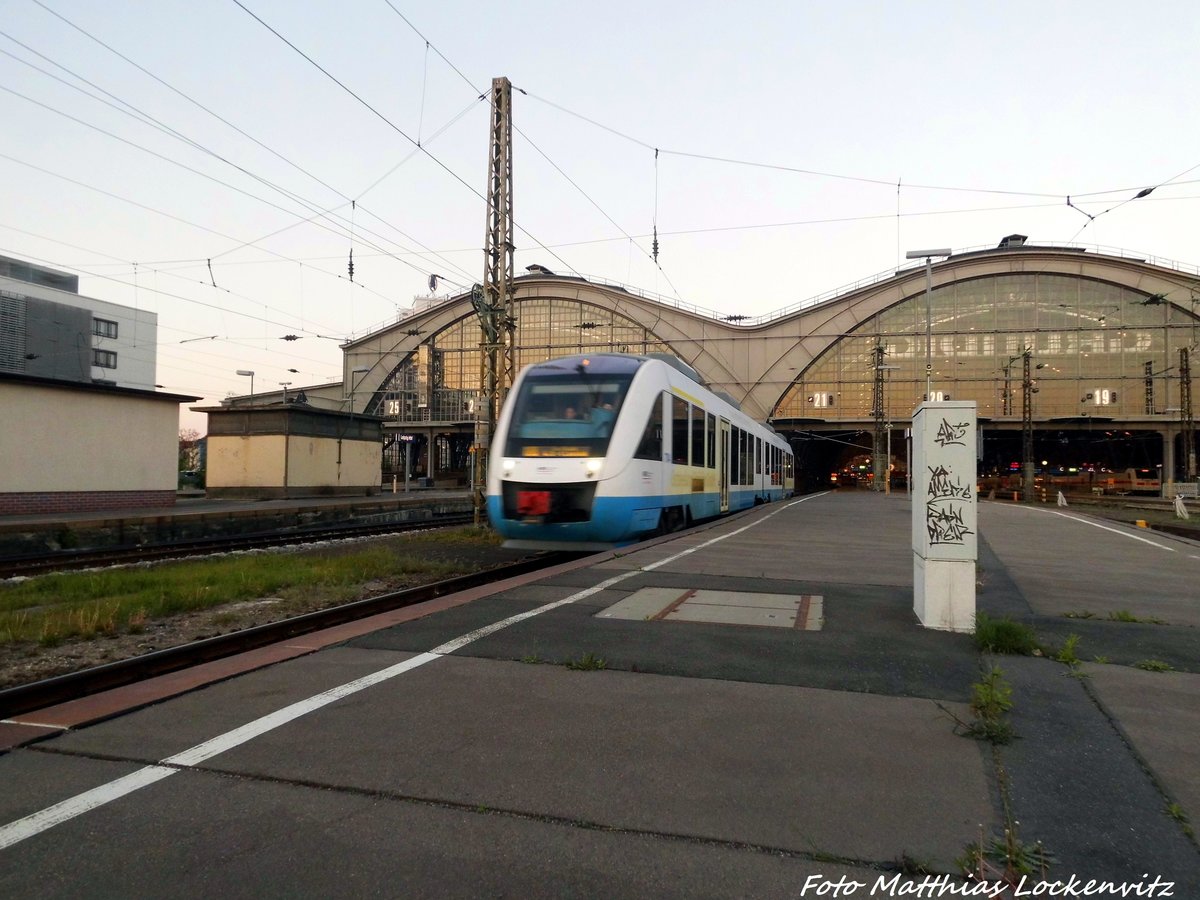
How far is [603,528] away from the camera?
11516 mm

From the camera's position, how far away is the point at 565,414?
39.3ft

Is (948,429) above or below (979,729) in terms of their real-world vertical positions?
above

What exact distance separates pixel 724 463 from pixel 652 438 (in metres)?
6.75

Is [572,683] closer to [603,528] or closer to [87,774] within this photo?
[87,774]

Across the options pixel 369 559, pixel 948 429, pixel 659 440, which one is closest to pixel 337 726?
pixel 948 429

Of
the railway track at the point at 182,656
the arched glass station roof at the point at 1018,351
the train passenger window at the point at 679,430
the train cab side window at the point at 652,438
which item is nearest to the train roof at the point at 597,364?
the train cab side window at the point at 652,438

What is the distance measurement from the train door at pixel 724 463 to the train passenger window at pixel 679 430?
130 inches

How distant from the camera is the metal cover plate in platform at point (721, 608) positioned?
6.40 meters

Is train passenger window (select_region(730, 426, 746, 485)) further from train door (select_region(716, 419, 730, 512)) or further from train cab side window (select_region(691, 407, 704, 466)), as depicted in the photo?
train cab side window (select_region(691, 407, 704, 466))

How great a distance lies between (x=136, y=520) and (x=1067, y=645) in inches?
757

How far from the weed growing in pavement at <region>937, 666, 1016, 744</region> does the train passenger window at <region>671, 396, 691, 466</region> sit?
31.2 feet

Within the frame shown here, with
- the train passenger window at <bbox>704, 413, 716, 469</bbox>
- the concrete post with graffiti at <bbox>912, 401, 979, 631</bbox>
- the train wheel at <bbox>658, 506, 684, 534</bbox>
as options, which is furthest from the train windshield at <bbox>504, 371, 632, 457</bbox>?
the concrete post with graffiti at <bbox>912, 401, 979, 631</bbox>

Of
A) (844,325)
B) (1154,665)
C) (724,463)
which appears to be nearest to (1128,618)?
(1154,665)

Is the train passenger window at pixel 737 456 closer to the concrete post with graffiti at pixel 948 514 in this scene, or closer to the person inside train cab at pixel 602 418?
the person inside train cab at pixel 602 418
